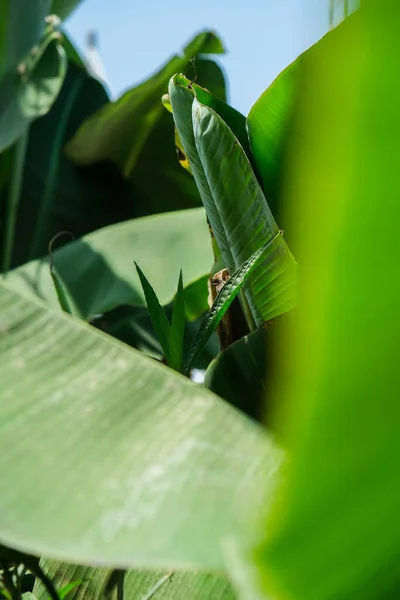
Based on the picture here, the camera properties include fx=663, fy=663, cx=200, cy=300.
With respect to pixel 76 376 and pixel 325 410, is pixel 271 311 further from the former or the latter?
pixel 325 410

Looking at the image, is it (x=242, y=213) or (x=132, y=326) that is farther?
(x=132, y=326)

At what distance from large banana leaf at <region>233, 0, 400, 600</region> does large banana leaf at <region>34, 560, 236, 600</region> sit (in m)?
0.26

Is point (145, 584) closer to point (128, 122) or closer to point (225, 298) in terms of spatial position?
point (225, 298)

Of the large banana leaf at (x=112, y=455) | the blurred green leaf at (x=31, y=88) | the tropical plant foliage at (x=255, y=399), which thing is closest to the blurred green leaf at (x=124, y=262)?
the blurred green leaf at (x=31, y=88)

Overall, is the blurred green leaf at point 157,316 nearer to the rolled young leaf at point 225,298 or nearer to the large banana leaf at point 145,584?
the rolled young leaf at point 225,298

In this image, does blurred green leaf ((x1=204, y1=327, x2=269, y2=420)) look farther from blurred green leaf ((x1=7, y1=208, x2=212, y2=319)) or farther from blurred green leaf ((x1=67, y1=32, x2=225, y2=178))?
blurred green leaf ((x1=67, y1=32, x2=225, y2=178))

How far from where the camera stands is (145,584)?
1.34 feet

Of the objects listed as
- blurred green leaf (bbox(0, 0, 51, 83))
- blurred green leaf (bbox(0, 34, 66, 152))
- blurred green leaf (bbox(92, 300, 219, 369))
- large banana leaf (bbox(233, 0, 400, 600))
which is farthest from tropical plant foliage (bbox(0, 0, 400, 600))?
blurred green leaf (bbox(0, 0, 51, 83))

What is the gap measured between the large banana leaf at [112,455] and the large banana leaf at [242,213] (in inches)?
7.3

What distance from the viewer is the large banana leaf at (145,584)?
0.37 meters

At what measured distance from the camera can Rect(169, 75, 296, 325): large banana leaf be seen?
43cm

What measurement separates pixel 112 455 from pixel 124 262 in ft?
2.87

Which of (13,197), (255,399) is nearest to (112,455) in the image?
(255,399)

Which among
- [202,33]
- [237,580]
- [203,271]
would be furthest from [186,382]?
[202,33]
